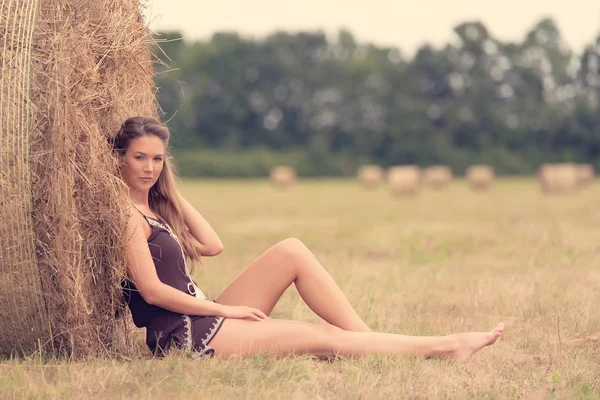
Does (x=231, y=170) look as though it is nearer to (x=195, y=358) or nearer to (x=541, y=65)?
(x=541, y=65)

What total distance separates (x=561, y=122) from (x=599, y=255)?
42137mm

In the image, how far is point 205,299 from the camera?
4664 mm

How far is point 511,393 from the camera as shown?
13.6 ft

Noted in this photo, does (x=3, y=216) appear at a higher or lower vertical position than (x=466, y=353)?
higher

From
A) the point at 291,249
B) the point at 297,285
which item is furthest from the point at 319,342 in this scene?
the point at 291,249

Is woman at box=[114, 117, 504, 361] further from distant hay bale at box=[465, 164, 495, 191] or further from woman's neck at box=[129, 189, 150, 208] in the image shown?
distant hay bale at box=[465, 164, 495, 191]

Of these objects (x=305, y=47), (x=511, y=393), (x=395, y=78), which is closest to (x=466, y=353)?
(x=511, y=393)

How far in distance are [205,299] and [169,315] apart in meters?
0.21

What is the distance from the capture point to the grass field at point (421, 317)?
4.11 meters

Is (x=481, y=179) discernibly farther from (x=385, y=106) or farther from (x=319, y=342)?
(x=319, y=342)

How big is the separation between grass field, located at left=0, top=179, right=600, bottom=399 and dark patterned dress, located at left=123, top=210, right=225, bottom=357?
0.51 feet

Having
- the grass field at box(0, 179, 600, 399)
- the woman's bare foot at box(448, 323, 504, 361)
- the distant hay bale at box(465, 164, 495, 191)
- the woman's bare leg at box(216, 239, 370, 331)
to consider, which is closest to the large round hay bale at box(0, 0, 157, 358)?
the grass field at box(0, 179, 600, 399)

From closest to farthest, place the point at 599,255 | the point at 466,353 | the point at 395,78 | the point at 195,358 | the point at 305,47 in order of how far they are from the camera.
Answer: the point at 195,358
the point at 466,353
the point at 599,255
the point at 395,78
the point at 305,47

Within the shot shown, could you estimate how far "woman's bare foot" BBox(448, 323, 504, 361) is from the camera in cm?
477
